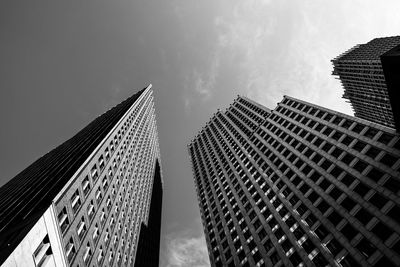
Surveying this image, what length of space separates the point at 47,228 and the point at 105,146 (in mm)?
28045

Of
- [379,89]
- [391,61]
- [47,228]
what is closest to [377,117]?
[379,89]

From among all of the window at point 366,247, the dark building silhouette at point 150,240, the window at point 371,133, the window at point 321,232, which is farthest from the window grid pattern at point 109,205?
the window at point 371,133

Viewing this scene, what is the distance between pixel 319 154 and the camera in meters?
49.3

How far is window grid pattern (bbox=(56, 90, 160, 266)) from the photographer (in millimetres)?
40438

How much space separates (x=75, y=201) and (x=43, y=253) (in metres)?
12.8

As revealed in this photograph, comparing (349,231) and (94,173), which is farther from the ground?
(94,173)

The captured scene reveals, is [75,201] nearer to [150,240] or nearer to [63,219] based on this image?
[63,219]

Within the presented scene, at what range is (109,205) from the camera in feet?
185

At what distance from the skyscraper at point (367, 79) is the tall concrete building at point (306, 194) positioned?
73871mm

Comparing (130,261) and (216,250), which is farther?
(130,261)

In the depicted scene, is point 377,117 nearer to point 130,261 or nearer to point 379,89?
point 379,89

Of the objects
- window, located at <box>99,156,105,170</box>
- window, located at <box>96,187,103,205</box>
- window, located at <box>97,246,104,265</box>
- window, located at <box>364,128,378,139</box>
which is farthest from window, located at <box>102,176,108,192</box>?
window, located at <box>364,128,378,139</box>

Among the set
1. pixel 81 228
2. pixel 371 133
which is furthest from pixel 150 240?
pixel 371 133

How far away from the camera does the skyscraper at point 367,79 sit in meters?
125
